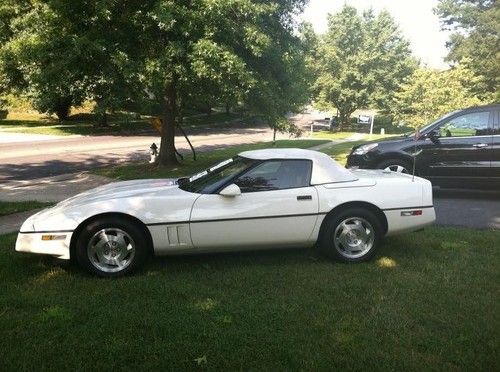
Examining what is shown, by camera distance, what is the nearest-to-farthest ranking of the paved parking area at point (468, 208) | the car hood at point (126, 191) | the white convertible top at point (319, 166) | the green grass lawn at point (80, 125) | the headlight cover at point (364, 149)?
1. the car hood at point (126, 191)
2. the white convertible top at point (319, 166)
3. the paved parking area at point (468, 208)
4. the headlight cover at point (364, 149)
5. the green grass lawn at point (80, 125)

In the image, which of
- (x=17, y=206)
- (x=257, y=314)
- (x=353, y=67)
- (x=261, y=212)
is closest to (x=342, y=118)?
(x=353, y=67)

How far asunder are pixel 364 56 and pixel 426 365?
132 feet

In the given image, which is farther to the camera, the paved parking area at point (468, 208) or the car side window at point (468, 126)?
the car side window at point (468, 126)

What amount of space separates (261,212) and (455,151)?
18.2 ft

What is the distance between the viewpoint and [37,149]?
20000mm

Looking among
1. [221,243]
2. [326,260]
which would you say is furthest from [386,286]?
[221,243]

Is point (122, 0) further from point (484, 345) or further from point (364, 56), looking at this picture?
point (364, 56)

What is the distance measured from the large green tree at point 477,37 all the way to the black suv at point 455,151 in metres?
26.1

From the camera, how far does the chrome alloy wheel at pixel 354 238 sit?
16.8 ft

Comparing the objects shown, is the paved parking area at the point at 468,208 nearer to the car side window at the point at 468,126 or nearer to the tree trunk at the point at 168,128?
the car side window at the point at 468,126

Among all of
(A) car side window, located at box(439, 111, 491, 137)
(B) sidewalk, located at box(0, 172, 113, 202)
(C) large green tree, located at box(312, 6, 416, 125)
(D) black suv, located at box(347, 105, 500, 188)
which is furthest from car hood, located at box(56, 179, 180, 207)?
(C) large green tree, located at box(312, 6, 416, 125)

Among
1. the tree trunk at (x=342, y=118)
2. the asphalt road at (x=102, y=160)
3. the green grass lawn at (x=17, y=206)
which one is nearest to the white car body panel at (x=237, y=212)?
the asphalt road at (x=102, y=160)

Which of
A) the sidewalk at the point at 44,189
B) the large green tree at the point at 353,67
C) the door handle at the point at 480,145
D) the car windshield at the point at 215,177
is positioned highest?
the large green tree at the point at 353,67

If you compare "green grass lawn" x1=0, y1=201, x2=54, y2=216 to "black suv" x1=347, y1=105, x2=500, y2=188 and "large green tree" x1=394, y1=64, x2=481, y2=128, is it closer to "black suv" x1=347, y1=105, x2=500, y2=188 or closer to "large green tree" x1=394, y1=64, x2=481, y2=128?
"black suv" x1=347, y1=105, x2=500, y2=188
